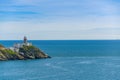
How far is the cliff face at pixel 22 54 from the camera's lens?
463 feet

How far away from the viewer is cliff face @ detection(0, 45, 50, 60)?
141150mm

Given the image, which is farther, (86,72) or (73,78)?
(86,72)

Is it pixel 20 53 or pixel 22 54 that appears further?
pixel 20 53

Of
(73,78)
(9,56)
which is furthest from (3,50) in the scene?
(73,78)

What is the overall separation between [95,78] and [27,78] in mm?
17047

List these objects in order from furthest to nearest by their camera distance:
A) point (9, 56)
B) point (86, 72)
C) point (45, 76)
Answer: point (9, 56) < point (86, 72) < point (45, 76)

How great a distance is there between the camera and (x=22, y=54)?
5758 inches

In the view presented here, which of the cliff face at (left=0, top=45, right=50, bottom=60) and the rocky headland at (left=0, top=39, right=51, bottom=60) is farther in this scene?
the rocky headland at (left=0, top=39, right=51, bottom=60)

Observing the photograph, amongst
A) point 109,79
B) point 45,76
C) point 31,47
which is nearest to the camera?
point 109,79

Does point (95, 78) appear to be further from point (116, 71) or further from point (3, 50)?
point (3, 50)

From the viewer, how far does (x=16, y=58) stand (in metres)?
142

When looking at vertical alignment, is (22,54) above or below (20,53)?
below

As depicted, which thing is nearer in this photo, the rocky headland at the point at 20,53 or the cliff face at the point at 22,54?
the cliff face at the point at 22,54

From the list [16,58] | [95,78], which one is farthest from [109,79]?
[16,58]
